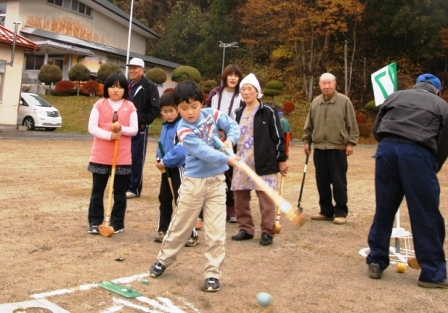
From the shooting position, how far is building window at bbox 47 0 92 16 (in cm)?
3516

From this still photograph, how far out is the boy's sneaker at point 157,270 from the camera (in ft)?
14.7

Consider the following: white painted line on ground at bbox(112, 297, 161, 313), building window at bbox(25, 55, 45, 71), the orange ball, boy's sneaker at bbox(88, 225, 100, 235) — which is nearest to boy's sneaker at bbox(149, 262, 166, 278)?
white painted line on ground at bbox(112, 297, 161, 313)

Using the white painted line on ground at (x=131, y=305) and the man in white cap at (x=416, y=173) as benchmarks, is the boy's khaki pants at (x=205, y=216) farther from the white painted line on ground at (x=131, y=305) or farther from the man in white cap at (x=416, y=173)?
the man in white cap at (x=416, y=173)

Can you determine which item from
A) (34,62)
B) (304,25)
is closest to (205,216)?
(304,25)

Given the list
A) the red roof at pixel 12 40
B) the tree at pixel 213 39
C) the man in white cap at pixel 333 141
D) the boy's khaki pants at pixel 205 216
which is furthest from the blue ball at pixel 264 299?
the tree at pixel 213 39

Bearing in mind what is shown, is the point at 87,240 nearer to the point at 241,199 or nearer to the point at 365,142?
the point at 241,199

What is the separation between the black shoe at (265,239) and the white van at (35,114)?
1852cm

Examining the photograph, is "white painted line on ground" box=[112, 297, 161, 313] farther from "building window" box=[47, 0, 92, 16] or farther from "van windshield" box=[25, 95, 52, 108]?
"building window" box=[47, 0, 92, 16]

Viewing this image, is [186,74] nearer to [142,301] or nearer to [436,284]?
[436,284]

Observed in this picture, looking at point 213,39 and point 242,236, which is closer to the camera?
point 242,236

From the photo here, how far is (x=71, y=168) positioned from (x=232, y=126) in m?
8.04

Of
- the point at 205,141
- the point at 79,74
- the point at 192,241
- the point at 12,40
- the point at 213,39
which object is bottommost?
the point at 192,241

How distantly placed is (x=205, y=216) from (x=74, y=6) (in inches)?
1360

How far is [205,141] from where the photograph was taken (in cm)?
447
